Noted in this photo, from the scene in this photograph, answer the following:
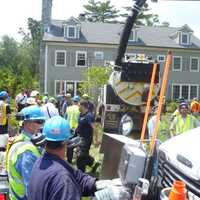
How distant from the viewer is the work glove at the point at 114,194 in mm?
3883

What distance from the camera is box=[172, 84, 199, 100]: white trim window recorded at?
50.4m

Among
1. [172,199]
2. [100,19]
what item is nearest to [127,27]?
[172,199]

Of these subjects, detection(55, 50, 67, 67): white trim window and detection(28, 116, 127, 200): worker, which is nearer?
detection(28, 116, 127, 200): worker

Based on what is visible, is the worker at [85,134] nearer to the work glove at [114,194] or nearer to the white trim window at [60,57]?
the work glove at [114,194]

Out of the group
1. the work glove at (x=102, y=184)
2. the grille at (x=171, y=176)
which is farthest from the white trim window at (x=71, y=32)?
the work glove at (x=102, y=184)

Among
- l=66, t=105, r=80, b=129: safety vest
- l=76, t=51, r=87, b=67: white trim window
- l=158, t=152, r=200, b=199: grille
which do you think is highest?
l=76, t=51, r=87, b=67: white trim window

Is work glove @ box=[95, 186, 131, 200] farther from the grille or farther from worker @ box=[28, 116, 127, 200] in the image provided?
the grille

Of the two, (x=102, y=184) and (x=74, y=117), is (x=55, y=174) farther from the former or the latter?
(x=74, y=117)

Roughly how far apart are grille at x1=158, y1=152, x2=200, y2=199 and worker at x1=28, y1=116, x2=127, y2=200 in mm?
564

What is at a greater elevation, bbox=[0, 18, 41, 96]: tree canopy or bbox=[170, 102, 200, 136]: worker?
bbox=[0, 18, 41, 96]: tree canopy

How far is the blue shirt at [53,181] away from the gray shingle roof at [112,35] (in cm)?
4406

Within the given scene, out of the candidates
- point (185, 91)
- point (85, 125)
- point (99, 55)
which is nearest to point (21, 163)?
point (85, 125)

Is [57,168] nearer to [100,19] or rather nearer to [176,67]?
[176,67]

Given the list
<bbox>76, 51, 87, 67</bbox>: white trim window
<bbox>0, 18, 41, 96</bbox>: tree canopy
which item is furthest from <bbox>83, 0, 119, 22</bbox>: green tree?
<bbox>76, 51, 87, 67</bbox>: white trim window
